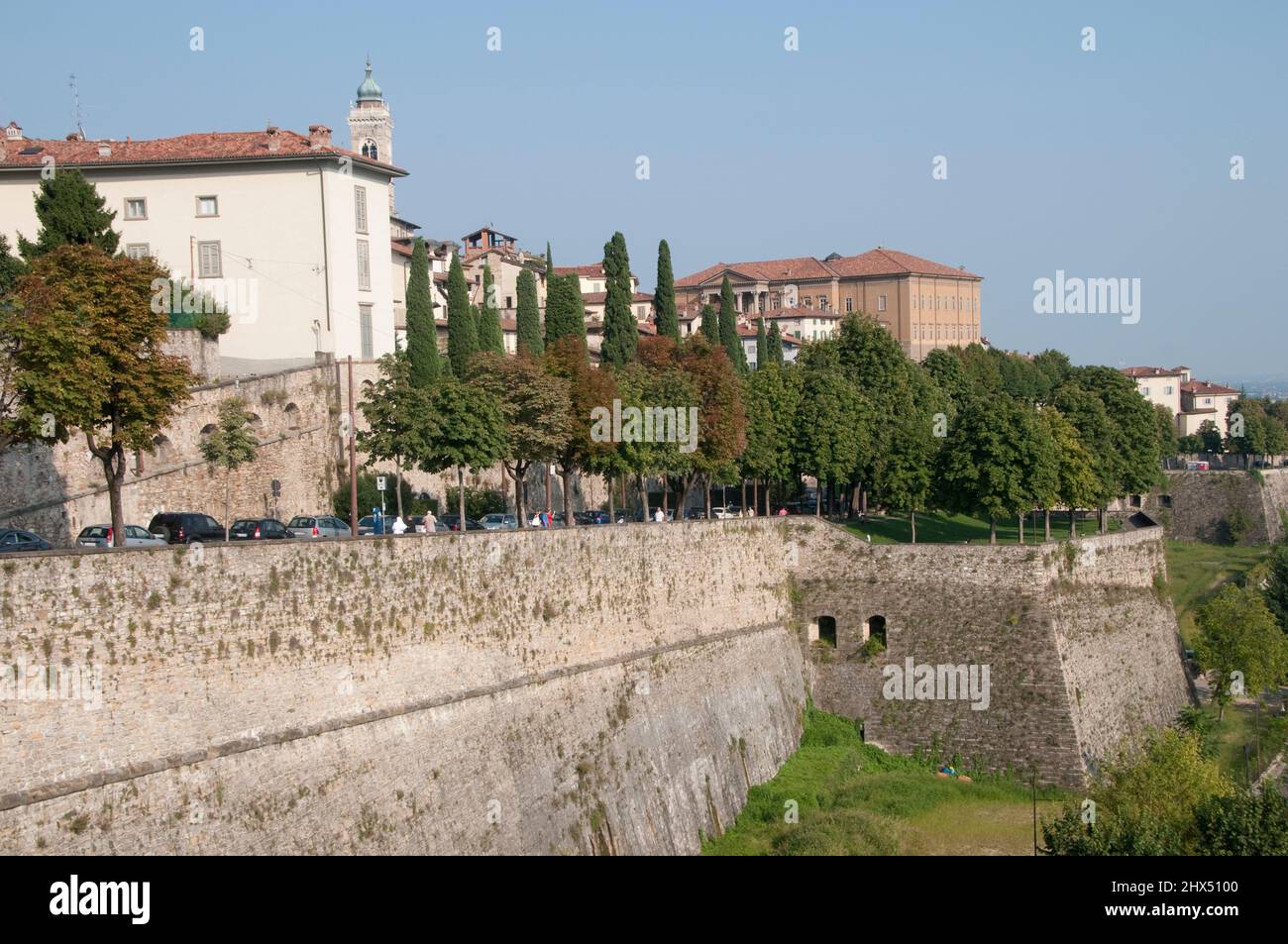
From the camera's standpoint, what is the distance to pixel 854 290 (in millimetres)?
139750

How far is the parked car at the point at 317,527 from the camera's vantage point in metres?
38.1

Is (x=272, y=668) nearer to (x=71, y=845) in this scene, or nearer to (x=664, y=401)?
(x=71, y=845)

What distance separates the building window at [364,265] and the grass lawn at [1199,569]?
3797 centimetres

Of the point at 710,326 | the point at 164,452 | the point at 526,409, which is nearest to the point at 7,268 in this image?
the point at 164,452

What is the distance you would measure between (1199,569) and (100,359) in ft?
217

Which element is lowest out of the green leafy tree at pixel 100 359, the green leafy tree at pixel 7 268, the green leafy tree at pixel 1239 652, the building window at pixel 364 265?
the green leafy tree at pixel 1239 652

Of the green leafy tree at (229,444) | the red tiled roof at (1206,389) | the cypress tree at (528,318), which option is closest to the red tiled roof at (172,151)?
the cypress tree at (528,318)

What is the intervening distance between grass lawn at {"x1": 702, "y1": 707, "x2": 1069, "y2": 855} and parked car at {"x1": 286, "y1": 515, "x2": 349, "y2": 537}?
1281 centimetres

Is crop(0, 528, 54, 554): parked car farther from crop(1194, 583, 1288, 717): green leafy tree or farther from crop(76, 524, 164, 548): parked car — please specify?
crop(1194, 583, 1288, 717): green leafy tree

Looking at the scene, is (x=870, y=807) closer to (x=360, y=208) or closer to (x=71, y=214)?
(x=360, y=208)

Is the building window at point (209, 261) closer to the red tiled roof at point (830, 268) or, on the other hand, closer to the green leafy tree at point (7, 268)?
the green leafy tree at point (7, 268)

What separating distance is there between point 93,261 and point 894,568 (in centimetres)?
2746
